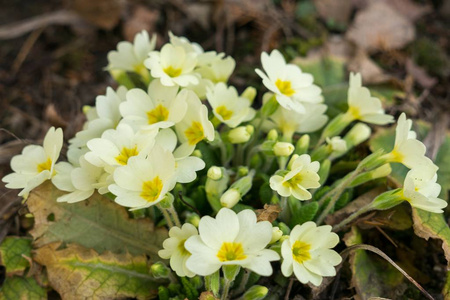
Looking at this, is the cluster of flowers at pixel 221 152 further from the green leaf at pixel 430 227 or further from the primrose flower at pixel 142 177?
the green leaf at pixel 430 227

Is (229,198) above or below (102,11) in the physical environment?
above

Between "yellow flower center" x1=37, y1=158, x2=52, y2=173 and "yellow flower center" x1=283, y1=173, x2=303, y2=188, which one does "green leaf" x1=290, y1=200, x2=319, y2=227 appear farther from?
"yellow flower center" x1=37, y1=158, x2=52, y2=173

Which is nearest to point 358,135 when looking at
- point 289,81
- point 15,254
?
point 289,81

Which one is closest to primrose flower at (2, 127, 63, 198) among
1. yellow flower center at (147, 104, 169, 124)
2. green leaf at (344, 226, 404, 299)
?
yellow flower center at (147, 104, 169, 124)

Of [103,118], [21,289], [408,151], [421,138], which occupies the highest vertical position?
[408,151]

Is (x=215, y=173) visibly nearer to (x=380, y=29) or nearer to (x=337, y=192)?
(x=337, y=192)

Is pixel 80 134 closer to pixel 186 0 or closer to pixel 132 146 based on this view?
pixel 132 146

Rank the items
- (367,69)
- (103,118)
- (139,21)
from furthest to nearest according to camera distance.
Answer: (139,21) → (367,69) → (103,118)

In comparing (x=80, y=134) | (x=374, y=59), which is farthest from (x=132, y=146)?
(x=374, y=59)
